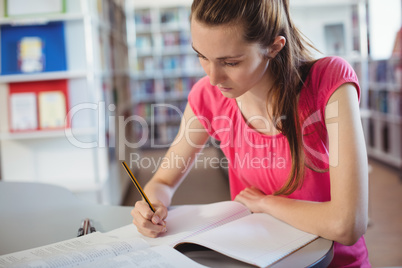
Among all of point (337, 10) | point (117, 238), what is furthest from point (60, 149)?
point (337, 10)

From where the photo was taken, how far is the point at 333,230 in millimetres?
790

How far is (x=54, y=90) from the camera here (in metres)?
2.49

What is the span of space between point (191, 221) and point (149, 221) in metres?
0.09

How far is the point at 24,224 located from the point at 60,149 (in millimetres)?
1677

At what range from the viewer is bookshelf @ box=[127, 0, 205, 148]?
257 inches

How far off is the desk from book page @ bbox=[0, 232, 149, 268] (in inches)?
3.3

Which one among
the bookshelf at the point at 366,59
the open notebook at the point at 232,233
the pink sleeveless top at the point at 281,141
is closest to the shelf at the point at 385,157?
the bookshelf at the point at 366,59

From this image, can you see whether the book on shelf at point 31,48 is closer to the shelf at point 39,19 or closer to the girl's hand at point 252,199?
the shelf at point 39,19

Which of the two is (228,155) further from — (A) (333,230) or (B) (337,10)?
(B) (337,10)

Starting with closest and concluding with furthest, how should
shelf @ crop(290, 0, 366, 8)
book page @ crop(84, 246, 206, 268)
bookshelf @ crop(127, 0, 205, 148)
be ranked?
book page @ crop(84, 246, 206, 268) → shelf @ crop(290, 0, 366, 8) → bookshelf @ crop(127, 0, 205, 148)

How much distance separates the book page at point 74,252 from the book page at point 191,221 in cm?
5

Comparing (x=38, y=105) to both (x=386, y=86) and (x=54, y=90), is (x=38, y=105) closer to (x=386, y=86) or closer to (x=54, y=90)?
(x=54, y=90)

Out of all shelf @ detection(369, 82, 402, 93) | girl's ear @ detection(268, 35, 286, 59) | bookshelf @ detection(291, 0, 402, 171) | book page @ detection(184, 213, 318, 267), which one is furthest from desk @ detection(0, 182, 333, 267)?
shelf @ detection(369, 82, 402, 93)

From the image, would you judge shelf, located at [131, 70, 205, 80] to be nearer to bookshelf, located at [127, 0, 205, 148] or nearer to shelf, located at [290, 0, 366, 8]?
bookshelf, located at [127, 0, 205, 148]
